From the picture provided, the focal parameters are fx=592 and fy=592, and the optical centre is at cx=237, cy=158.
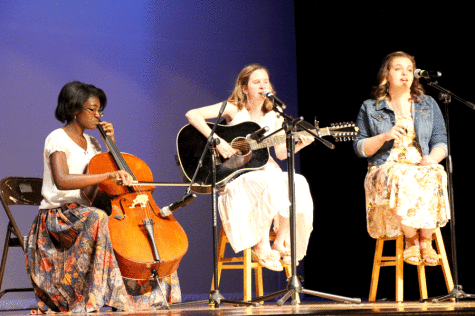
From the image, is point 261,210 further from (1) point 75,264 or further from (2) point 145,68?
(2) point 145,68

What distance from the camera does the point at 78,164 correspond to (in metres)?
3.34

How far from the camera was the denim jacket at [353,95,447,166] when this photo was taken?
3.87m

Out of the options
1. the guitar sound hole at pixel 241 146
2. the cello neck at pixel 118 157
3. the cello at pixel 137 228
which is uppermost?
the guitar sound hole at pixel 241 146

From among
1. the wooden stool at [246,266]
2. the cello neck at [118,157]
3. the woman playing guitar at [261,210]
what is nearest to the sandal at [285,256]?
the woman playing guitar at [261,210]

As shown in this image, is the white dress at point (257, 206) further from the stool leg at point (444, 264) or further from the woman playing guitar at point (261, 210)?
the stool leg at point (444, 264)

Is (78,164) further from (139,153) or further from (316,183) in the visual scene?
(316,183)

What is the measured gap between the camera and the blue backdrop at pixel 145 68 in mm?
4637

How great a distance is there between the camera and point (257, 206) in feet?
11.8

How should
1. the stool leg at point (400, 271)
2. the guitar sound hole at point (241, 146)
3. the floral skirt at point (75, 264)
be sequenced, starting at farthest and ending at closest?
the guitar sound hole at point (241, 146), the stool leg at point (400, 271), the floral skirt at point (75, 264)

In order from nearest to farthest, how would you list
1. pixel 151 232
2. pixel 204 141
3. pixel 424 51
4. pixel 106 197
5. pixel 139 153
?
pixel 151 232, pixel 106 197, pixel 204 141, pixel 424 51, pixel 139 153

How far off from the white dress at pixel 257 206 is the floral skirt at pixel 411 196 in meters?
0.49

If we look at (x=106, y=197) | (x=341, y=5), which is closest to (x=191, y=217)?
(x=106, y=197)

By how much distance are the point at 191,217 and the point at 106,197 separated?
1.92 meters

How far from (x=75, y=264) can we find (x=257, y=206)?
3.71 feet
